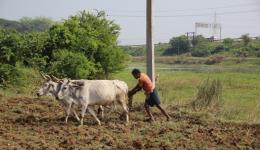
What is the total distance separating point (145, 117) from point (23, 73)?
725cm

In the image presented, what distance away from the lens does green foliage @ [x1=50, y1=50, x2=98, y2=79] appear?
18594 mm

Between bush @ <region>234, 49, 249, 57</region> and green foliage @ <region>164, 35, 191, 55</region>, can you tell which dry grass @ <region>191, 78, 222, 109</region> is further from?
green foliage @ <region>164, 35, 191, 55</region>

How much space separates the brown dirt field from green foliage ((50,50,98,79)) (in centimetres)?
558

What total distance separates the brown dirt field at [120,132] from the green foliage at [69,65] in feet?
18.3

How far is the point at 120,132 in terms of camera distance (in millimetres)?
10312

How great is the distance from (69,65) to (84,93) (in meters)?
7.66

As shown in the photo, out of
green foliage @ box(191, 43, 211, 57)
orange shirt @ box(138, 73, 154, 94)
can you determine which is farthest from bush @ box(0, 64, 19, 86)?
green foliage @ box(191, 43, 211, 57)

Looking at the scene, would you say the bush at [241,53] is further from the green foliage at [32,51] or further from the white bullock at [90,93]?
the white bullock at [90,93]

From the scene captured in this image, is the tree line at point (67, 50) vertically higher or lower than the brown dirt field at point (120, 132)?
higher

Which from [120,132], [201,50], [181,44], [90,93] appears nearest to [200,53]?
[201,50]

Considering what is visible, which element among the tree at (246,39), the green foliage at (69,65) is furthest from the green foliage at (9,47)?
the tree at (246,39)

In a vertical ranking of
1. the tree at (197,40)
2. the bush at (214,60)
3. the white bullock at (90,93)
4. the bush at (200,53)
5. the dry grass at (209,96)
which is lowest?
the bush at (214,60)

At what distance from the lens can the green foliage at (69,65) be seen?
1859 centimetres

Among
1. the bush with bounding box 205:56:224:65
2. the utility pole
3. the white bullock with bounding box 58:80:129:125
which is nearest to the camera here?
the white bullock with bounding box 58:80:129:125
